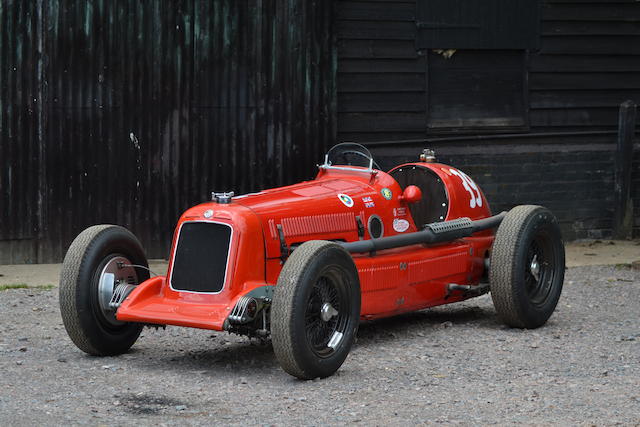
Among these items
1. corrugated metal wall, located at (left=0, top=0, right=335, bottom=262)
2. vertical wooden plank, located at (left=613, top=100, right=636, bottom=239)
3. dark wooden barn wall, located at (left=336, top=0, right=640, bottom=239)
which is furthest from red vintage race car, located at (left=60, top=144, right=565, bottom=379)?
vertical wooden plank, located at (left=613, top=100, right=636, bottom=239)

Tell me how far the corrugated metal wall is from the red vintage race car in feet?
11.4

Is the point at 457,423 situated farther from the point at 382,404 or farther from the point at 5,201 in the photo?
the point at 5,201

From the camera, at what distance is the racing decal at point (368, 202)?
27.7 feet

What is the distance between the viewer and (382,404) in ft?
21.3

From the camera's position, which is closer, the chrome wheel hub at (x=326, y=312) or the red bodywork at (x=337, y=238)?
the chrome wheel hub at (x=326, y=312)

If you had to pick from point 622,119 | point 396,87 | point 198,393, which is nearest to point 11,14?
point 396,87

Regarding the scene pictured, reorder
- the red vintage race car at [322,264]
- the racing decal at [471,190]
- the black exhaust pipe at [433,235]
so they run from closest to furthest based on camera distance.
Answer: the red vintage race car at [322,264] → the black exhaust pipe at [433,235] → the racing decal at [471,190]

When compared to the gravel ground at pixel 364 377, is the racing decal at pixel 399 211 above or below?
above

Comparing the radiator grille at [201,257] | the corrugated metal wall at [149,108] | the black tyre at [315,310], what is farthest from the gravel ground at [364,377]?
the corrugated metal wall at [149,108]

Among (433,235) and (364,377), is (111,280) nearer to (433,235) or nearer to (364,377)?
(364,377)

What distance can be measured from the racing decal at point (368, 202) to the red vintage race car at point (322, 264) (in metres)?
0.02

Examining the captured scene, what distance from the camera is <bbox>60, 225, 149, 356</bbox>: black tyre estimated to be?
750cm

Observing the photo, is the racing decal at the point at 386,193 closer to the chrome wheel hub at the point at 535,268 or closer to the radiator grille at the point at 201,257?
the chrome wheel hub at the point at 535,268

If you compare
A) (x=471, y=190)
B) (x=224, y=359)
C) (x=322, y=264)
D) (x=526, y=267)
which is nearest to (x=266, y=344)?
(x=224, y=359)
